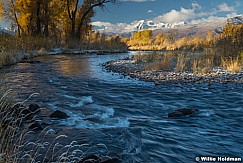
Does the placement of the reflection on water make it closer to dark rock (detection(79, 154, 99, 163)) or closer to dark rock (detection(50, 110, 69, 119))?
dark rock (detection(50, 110, 69, 119))

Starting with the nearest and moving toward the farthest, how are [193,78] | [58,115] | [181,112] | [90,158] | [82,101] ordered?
[90,158] < [58,115] < [181,112] < [82,101] < [193,78]

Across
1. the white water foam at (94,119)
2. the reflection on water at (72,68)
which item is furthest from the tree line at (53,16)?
the white water foam at (94,119)

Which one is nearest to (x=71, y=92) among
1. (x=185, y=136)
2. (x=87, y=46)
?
(x=185, y=136)

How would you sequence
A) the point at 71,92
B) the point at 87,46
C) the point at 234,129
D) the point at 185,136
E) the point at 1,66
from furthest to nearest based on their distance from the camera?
the point at 87,46 → the point at 1,66 → the point at 71,92 → the point at 234,129 → the point at 185,136

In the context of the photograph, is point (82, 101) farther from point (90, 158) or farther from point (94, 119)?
point (90, 158)

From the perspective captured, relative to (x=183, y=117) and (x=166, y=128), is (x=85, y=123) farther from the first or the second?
(x=183, y=117)

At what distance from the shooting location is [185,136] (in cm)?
571

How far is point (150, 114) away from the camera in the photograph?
7348mm

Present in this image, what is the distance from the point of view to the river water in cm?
504

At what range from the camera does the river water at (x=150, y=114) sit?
504cm

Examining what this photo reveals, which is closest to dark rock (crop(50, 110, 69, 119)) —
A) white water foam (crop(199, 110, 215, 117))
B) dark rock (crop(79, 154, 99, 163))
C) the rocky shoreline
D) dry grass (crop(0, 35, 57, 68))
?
dark rock (crop(79, 154, 99, 163))

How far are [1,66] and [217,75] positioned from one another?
1230 cm

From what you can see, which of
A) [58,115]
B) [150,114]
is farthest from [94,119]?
[150,114]

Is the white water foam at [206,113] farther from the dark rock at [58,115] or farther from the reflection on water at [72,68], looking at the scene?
the reflection on water at [72,68]
